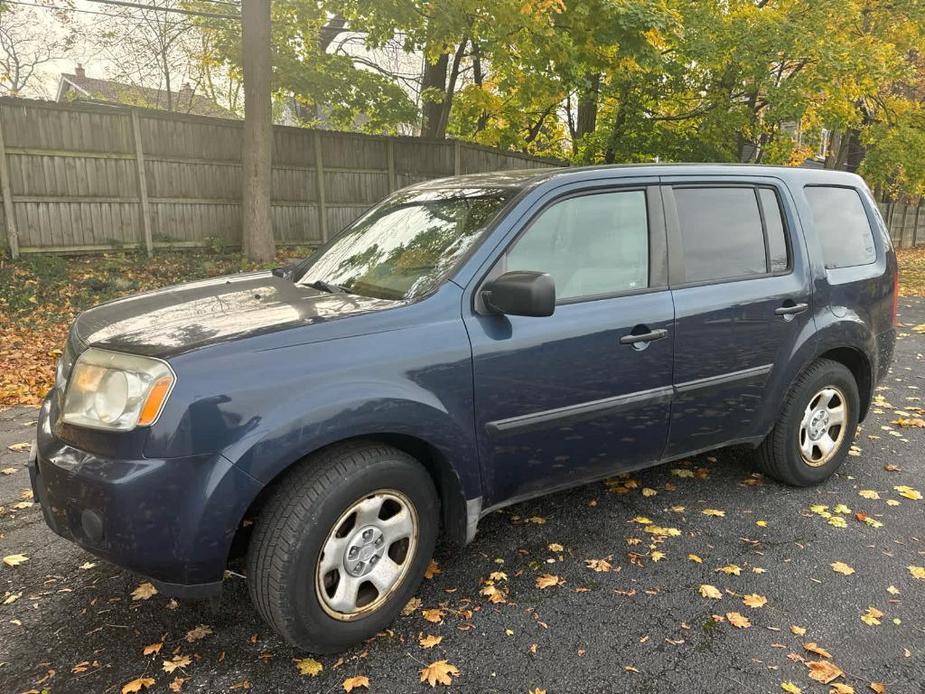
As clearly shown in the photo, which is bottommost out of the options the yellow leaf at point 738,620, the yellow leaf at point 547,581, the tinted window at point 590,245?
the yellow leaf at point 738,620

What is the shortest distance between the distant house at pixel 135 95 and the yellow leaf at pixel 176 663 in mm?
27710

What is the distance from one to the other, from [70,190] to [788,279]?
10319 mm

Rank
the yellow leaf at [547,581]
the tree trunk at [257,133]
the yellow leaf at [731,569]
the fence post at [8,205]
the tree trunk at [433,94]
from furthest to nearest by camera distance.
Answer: the tree trunk at [433,94] < the tree trunk at [257,133] < the fence post at [8,205] < the yellow leaf at [731,569] < the yellow leaf at [547,581]

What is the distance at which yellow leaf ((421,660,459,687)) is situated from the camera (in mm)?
2568

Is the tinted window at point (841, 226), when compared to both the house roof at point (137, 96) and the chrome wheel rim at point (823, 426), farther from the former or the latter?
the house roof at point (137, 96)

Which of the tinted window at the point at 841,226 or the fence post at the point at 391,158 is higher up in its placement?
the fence post at the point at 391,158

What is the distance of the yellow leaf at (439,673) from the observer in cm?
257

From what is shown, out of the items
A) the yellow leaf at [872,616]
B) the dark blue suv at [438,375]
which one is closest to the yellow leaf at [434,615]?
the dark blue suv at [438,375]

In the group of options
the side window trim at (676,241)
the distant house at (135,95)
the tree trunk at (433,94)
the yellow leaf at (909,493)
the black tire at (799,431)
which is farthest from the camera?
the distant house at (135,95)

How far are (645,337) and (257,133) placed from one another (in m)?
9.48

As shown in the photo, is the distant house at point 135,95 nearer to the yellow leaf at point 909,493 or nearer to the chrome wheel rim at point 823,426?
the chrome wheel rim at point 823,426

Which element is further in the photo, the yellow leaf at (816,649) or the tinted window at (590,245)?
the tinted window at (590,245)

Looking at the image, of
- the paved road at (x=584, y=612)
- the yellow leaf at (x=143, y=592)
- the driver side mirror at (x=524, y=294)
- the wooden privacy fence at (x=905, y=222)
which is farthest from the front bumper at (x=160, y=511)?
the wooden privacy fence at (x=905, y=222)

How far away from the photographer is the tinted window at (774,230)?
391 cm
